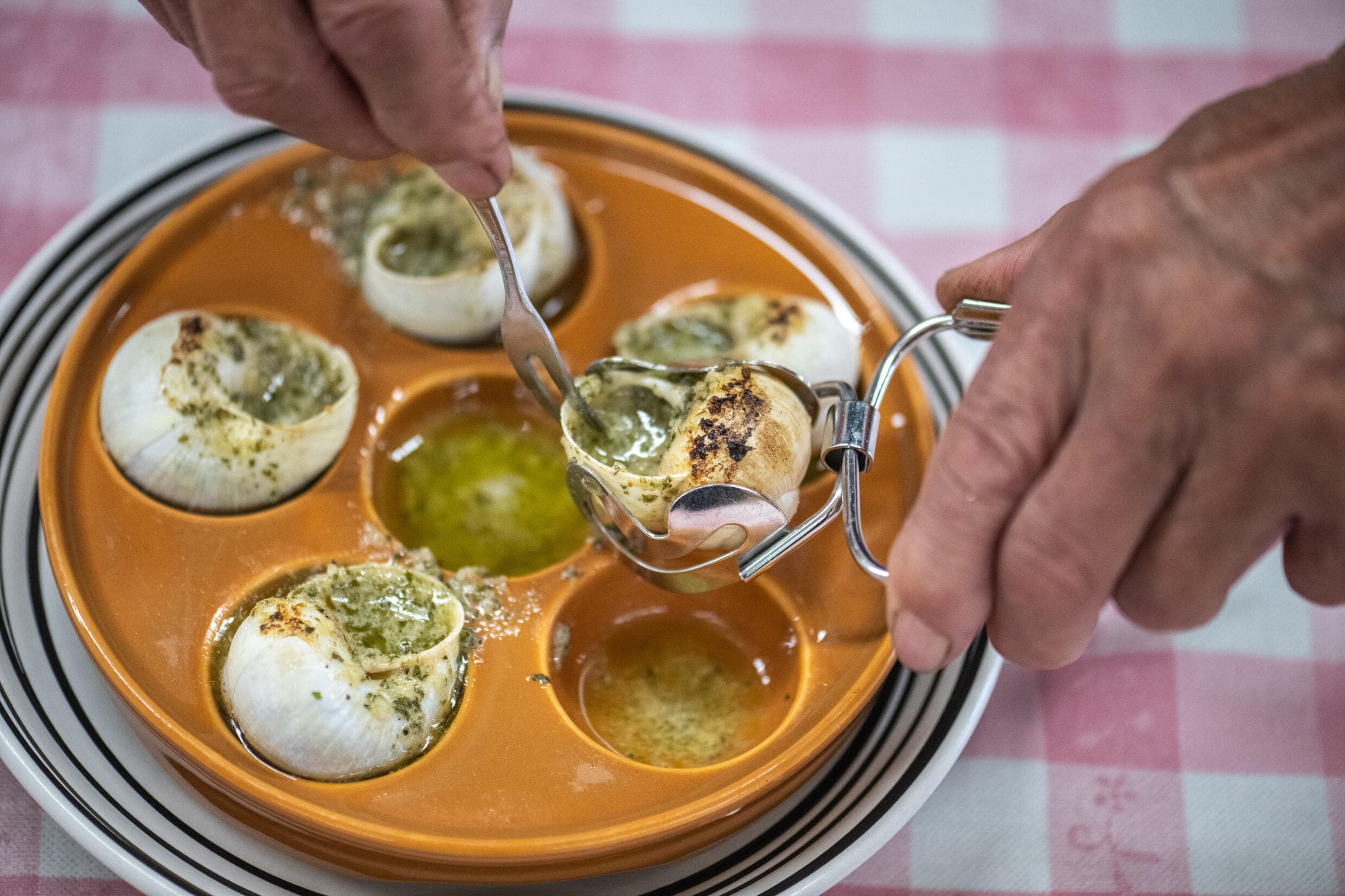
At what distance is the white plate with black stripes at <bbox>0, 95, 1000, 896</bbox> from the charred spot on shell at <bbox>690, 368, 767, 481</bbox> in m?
0.38

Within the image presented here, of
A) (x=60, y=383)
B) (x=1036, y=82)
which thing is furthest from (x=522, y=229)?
(x=1036, y=82)

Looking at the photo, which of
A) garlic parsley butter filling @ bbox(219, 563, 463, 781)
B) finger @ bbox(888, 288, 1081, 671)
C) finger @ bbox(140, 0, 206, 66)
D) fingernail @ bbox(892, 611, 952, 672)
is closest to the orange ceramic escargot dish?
garlic parsley butter filling @ bbox(219, 563, 463, 781)

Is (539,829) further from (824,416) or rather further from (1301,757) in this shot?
(1301,757)

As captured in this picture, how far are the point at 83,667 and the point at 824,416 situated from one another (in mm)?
1010

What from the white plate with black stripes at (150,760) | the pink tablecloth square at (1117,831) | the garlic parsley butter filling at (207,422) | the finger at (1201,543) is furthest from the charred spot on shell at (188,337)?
the pink tablecloth square at (1117,831)

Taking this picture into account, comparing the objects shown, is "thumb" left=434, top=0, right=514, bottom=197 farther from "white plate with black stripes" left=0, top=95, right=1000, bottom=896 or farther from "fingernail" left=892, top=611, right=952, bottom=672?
"white plate with black stripes" left=0, top=95, right=1000, bottom=896

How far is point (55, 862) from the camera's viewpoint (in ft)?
4.39

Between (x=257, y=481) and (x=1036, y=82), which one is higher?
(x=1036, y=82)

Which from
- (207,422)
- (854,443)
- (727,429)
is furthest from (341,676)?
(854,443)

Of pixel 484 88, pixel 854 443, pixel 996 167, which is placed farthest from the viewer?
pixel 996 167

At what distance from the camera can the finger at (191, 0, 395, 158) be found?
1.09 metres

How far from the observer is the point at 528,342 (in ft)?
4.99

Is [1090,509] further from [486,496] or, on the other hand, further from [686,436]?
[486,496]

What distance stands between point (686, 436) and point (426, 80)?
0.53 meters
